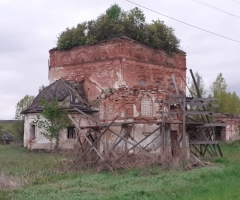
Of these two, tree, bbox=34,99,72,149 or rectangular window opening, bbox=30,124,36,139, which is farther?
rectangular window opening, bbox=30,124,36,139

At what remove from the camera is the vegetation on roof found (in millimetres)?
30562

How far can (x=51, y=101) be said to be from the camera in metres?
27.4

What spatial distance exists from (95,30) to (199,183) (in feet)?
70.7

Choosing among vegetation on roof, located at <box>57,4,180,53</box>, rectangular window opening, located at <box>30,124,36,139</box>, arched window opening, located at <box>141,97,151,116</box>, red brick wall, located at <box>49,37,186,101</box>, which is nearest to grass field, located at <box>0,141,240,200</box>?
arched window opening, located at <box>141,97,151,116</box>

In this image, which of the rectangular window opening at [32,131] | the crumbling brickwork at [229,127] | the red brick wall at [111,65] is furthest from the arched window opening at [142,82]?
the rectangular window opening at [32,131]

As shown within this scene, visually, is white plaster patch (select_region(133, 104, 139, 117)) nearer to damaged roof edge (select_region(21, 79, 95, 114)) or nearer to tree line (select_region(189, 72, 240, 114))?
damaged roof edge (select_region(21, 79, 95, 114))

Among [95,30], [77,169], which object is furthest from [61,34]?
[77,169]

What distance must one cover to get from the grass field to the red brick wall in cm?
1463

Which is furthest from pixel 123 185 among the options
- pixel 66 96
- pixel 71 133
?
pixel 66 96

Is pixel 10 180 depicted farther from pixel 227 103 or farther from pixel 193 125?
pixel 227 103

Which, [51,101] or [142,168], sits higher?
[51,101]

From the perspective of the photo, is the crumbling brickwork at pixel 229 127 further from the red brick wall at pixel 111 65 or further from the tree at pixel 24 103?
the tree at pixel 24 103

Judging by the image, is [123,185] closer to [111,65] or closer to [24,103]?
[111,65]

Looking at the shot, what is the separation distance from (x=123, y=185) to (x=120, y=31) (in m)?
20.0
